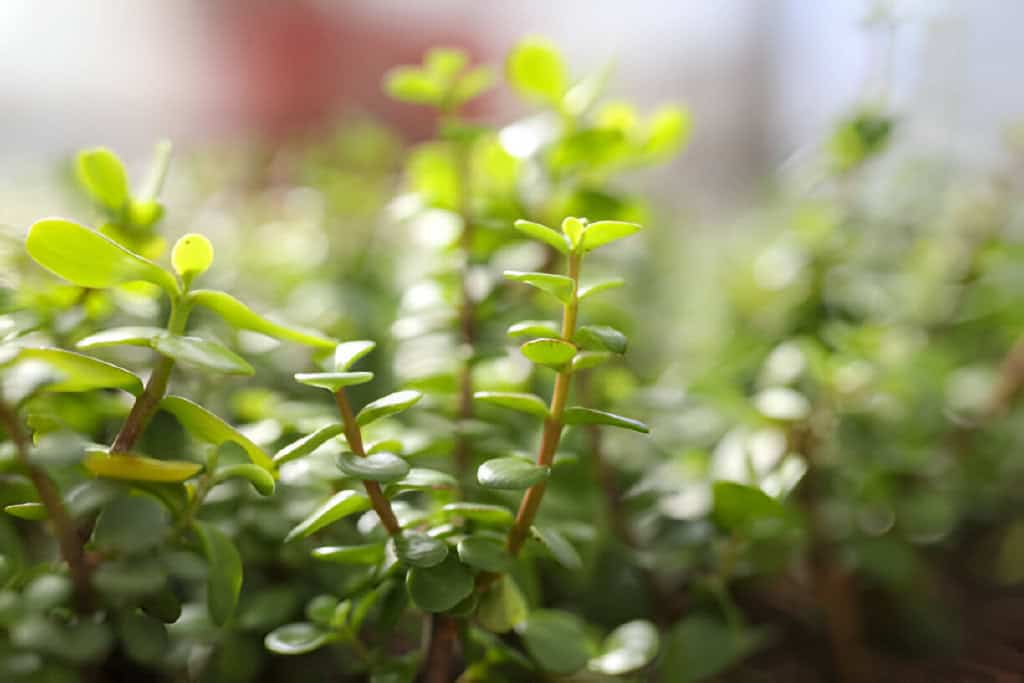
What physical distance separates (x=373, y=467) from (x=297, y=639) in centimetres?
13

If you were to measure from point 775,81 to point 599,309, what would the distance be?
2.41 metres

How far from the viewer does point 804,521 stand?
2.03ft

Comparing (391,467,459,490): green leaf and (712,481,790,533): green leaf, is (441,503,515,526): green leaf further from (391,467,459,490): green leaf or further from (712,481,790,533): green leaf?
(712,481,790,533): green leaf

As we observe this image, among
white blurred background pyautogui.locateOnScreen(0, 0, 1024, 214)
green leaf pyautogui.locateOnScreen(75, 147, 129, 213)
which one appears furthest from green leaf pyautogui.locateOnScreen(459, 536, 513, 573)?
white blurred background pyautogui.locateOnScreen(0, 0, 1024, 214)

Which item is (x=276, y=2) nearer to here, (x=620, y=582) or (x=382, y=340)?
(x=382, y=340)

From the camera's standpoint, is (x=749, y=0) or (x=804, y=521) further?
(x=749, y=0)

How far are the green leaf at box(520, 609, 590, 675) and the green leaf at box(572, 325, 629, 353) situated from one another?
18 centimetres

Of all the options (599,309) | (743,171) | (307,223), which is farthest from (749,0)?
(599,309)

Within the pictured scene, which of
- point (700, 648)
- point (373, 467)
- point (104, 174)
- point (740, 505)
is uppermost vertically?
point (104, 174)

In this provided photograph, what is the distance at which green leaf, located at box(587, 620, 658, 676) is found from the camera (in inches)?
18.6

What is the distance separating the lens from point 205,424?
399mm

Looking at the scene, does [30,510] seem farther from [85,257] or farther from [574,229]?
[574,229]

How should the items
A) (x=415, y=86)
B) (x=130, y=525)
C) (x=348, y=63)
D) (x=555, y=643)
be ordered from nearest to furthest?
(x=130, y=525) → (x=555, y=643) → (x=415, y=86) → (x=348, y=63)

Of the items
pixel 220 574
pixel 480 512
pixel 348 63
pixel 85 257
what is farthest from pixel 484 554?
pixel 348 63
